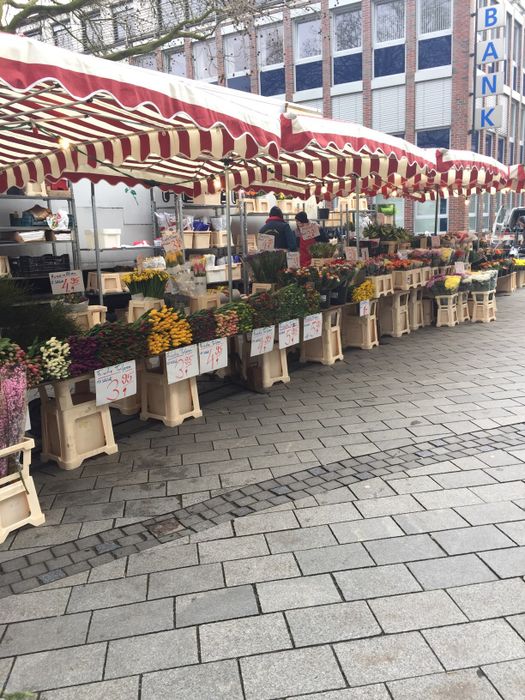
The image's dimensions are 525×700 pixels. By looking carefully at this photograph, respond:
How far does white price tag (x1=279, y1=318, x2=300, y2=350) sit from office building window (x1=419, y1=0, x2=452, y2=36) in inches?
782

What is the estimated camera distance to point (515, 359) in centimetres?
740

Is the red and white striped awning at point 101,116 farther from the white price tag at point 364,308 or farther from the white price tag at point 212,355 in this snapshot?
the white price tag at point 364,308

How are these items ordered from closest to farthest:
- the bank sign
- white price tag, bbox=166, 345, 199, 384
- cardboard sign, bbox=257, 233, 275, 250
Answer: white price tag, bbox=166, 345, 199, 384 < cardboard sign, bbox=257, 233, 275, 250 < the bank sign

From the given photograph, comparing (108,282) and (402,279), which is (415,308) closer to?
(402,279)

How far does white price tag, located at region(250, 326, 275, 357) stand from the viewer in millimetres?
5777

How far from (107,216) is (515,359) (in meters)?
6.94

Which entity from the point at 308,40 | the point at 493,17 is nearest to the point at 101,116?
the point at 493,17

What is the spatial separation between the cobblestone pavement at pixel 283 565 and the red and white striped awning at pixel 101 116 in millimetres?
2378

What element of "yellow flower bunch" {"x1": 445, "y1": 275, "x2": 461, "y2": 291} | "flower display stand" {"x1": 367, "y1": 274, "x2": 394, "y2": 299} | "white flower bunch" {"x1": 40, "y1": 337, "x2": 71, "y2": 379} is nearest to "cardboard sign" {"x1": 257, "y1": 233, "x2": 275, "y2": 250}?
"flower display stand" {"x1": 367, "y1": 274, "x2": 394, "y2": 299}

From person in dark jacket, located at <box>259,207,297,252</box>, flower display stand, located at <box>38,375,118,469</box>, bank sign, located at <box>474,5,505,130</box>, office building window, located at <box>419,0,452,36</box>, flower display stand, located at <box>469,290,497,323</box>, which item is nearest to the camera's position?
flower display stand, located at <box>38,375,118,469</box>

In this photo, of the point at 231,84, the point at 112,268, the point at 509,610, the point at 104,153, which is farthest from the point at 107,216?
the point at 231,84

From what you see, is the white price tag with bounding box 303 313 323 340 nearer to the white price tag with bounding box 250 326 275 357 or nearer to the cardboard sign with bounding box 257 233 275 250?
the white price tag with bounding box 250 326 275 357

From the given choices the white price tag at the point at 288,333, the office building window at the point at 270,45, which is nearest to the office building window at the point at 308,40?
the office building window at the point at 270,45

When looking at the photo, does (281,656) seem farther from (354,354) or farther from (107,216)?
(107,216)
